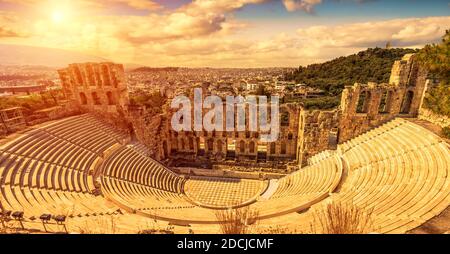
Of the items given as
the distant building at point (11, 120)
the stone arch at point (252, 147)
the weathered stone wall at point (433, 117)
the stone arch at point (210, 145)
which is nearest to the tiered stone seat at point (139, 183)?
the stone arch at point (210, 145)

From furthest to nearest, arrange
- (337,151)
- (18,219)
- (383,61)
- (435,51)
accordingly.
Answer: (383,61) → (337,151) → (435,51) → (18,219)

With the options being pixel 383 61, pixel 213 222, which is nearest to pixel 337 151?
pixel 213 222

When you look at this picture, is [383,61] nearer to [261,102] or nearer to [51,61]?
[261,102]

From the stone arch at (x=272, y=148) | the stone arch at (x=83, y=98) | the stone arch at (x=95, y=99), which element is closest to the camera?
the stone arch at (x=95, y=99)

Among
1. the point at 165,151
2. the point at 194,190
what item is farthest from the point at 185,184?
the point at 165,151

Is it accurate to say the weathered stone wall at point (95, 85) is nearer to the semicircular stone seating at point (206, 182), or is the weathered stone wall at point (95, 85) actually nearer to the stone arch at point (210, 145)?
the semicircular stone seating at point (206, 182)

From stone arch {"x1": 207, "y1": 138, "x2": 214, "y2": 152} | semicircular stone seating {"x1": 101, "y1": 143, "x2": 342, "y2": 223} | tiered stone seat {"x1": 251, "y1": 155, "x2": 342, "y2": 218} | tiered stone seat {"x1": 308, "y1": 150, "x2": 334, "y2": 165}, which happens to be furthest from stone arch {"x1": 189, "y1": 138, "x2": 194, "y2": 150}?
tiered stone seat {"x1": 308, "y1": 150, "x2": 334, "y2": 165}

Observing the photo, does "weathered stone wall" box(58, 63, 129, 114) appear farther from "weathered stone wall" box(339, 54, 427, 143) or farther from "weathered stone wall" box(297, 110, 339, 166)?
"weathered stone wall" box(339, 54, 427, 143)

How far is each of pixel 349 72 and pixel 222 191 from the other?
55487 millimetres

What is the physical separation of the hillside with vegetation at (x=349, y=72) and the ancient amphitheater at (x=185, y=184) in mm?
31806

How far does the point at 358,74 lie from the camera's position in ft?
172

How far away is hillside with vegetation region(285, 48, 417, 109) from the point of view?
152ft

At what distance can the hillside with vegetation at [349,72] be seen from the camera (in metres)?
46.3
